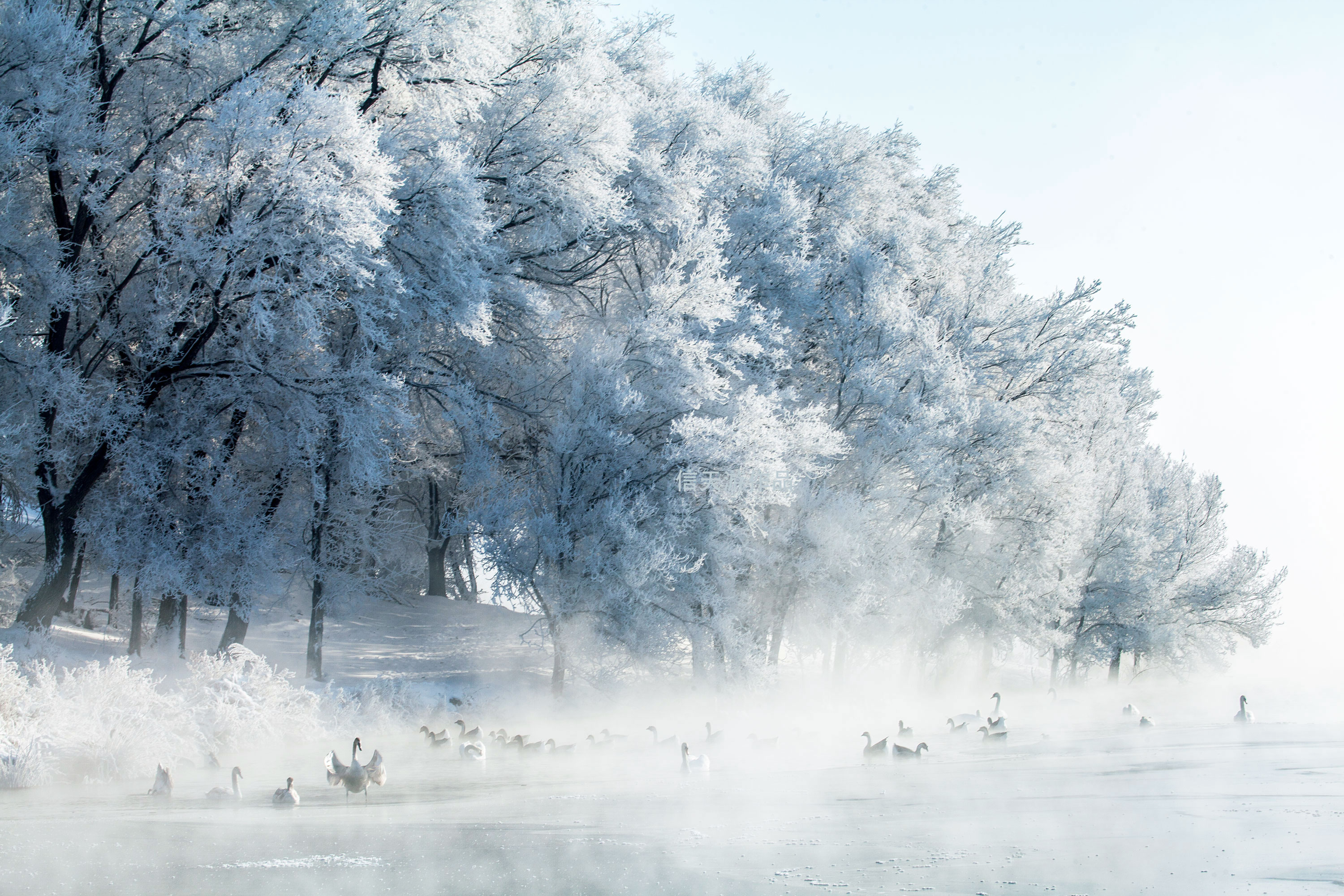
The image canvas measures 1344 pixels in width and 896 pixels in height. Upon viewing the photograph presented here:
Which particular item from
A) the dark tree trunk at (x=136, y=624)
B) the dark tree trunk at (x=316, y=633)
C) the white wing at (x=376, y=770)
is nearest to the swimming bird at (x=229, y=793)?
the white wing at (x=376, y=770)

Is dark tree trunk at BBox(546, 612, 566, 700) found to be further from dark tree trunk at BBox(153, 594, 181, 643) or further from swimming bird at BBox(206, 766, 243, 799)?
swimming bird at BBox(206, 766, 243, 799)

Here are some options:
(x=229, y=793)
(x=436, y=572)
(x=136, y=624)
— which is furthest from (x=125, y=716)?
(x=436, y=572)

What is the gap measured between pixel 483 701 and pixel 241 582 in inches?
219

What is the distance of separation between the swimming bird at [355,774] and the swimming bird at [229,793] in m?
1.11

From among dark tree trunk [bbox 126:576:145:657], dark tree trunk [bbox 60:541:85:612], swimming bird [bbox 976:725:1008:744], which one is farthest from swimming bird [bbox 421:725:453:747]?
swimming bird [bbox 976:725:1008:744]

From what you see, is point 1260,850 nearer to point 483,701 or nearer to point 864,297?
point 483,701

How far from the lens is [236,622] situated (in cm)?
2131

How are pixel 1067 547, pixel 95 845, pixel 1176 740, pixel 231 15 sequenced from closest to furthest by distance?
1. pixel 95 845
2. pixel 231 15
3. pixel 1176 740
4. pixel 1067 547

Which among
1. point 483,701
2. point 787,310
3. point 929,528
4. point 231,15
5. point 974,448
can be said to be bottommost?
point 483,701

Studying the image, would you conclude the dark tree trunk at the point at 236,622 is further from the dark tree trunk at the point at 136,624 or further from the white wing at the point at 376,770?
the white wing at the point at 376,770

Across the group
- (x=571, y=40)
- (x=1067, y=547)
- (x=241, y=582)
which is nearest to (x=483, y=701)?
(x=241, y=582)

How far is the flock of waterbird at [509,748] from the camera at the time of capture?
1298cm

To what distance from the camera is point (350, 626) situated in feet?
94.1

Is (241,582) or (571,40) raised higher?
(571,40)
